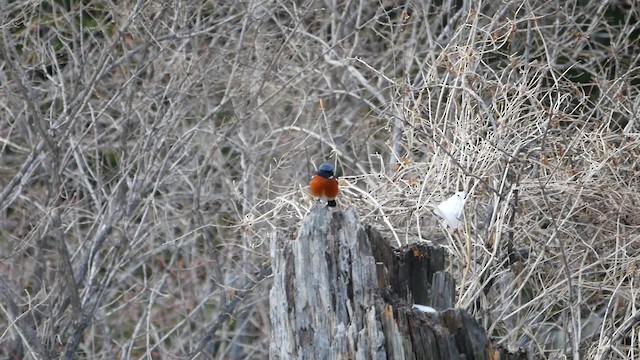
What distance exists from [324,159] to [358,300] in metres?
3.40

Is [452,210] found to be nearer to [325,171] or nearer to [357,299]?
[325,171]

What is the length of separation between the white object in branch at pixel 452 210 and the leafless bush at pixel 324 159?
0.08 metres

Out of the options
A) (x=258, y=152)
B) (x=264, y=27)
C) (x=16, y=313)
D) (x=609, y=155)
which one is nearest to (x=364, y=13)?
(x=264, y=27)

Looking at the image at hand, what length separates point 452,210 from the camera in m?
5.66

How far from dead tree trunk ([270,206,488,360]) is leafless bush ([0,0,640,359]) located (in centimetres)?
Result: 98

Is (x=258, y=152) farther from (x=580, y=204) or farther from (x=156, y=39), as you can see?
(x=580, y=204)

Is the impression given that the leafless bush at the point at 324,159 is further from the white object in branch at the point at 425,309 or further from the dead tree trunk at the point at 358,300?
the white object in branch at the point at 425,309

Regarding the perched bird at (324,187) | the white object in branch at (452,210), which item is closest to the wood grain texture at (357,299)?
the perched bird at (324,187)

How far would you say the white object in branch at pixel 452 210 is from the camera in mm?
5652

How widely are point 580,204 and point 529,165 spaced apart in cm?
34

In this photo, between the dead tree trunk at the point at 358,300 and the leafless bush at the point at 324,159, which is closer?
the dead tree trunk at the point at 358,300

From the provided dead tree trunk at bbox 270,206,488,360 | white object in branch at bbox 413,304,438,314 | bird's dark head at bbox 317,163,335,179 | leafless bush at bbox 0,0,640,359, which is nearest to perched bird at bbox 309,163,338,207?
bird's dark head at bbox 317,163,335,179

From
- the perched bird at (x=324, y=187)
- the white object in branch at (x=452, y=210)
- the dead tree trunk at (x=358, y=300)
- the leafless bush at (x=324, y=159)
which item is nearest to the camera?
the dead tree trunk at (x=358, y=300)

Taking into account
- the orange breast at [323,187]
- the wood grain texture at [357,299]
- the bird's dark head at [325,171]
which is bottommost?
the orange breast at [323,187]
